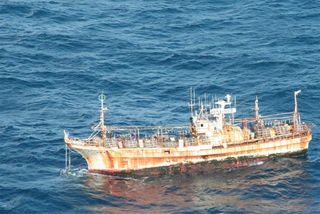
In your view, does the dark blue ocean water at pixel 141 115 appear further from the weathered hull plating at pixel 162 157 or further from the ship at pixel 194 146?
the ship at pixel 194 146

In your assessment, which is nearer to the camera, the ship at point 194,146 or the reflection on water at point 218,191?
the reflection on water at point 218,191

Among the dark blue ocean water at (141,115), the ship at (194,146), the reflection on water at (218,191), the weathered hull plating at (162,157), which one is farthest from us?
the ship at (194,146)

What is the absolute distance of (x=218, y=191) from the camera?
142 metres

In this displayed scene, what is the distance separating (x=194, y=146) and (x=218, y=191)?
11.5 metres

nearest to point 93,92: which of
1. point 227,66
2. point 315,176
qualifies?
point 227,66

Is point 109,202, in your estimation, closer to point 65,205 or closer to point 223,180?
point 65,205

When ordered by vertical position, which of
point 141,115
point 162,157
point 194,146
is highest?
point 141,115

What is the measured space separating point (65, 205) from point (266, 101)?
55.9m

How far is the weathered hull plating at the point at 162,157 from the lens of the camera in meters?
150

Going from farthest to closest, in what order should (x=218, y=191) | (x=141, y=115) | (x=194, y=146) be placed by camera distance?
1. (x=141, y=115)
2. (x=194, y=146)
3. (x=218, y=191)

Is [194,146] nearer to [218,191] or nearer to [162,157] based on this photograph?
[162,157]

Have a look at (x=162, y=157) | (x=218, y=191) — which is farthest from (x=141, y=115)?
(x=218, y=191)

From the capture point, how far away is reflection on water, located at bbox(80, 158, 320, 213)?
13648 centimetres

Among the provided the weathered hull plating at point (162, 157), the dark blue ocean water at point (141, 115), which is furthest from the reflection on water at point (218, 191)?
the weathered hull plating at point (162, 157)
